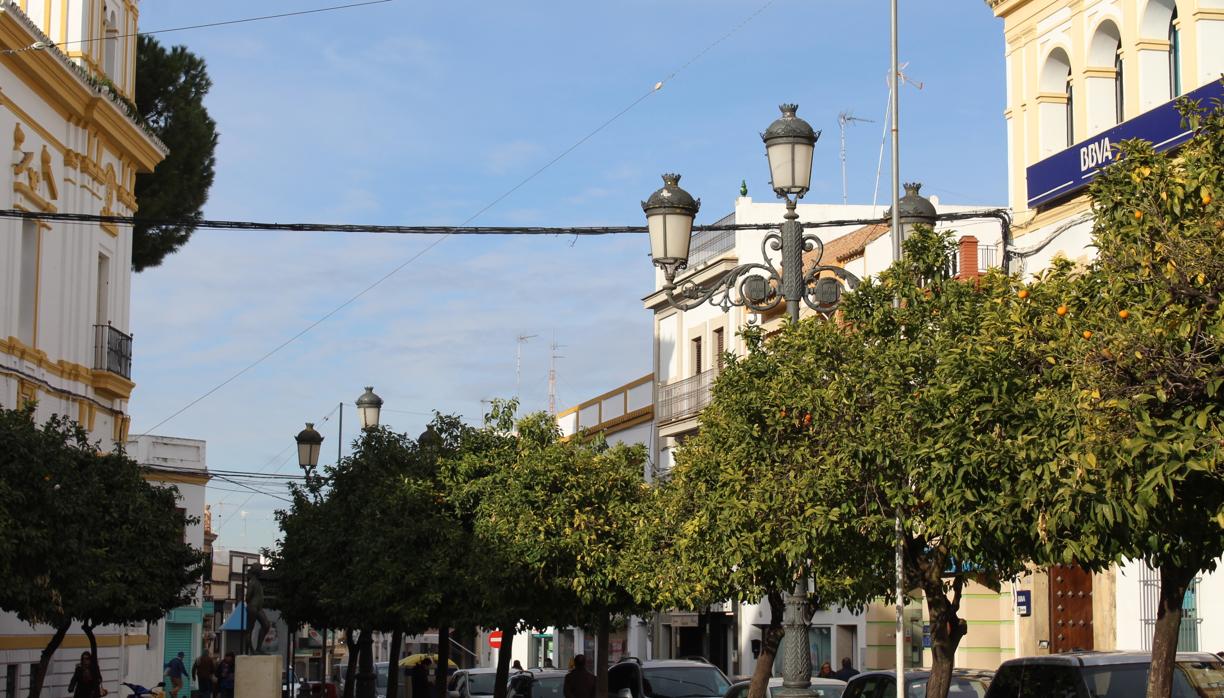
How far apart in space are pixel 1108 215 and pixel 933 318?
4.45 metres

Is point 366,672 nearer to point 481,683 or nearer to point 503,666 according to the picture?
point 481,683

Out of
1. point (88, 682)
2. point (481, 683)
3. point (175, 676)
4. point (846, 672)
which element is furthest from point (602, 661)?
point (175, 676)

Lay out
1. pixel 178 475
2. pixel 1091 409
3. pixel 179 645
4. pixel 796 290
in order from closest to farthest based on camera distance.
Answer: pixel 1091 409 < pixel 796 290 < pixel 178 475 < pixel 179 645

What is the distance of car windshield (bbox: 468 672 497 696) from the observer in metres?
31.8

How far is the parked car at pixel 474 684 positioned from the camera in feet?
103

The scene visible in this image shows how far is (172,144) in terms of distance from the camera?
129 ft

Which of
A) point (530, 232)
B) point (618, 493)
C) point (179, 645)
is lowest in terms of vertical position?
point (179, 645)

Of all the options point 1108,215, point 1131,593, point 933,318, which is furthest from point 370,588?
point 1108,215

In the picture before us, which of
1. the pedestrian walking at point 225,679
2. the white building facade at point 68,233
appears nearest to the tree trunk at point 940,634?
the white building facade at point 68,233

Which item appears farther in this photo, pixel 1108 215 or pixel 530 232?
pixel 530 232

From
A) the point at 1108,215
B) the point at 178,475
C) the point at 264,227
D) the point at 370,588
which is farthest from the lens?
the point at 178,475

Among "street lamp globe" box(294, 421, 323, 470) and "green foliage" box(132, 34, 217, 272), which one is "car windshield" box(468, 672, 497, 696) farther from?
"green foliage" box(132, 34, 217, 272)

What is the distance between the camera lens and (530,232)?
59.2 feet

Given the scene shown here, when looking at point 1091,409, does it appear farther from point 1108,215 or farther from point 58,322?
point 58,322
